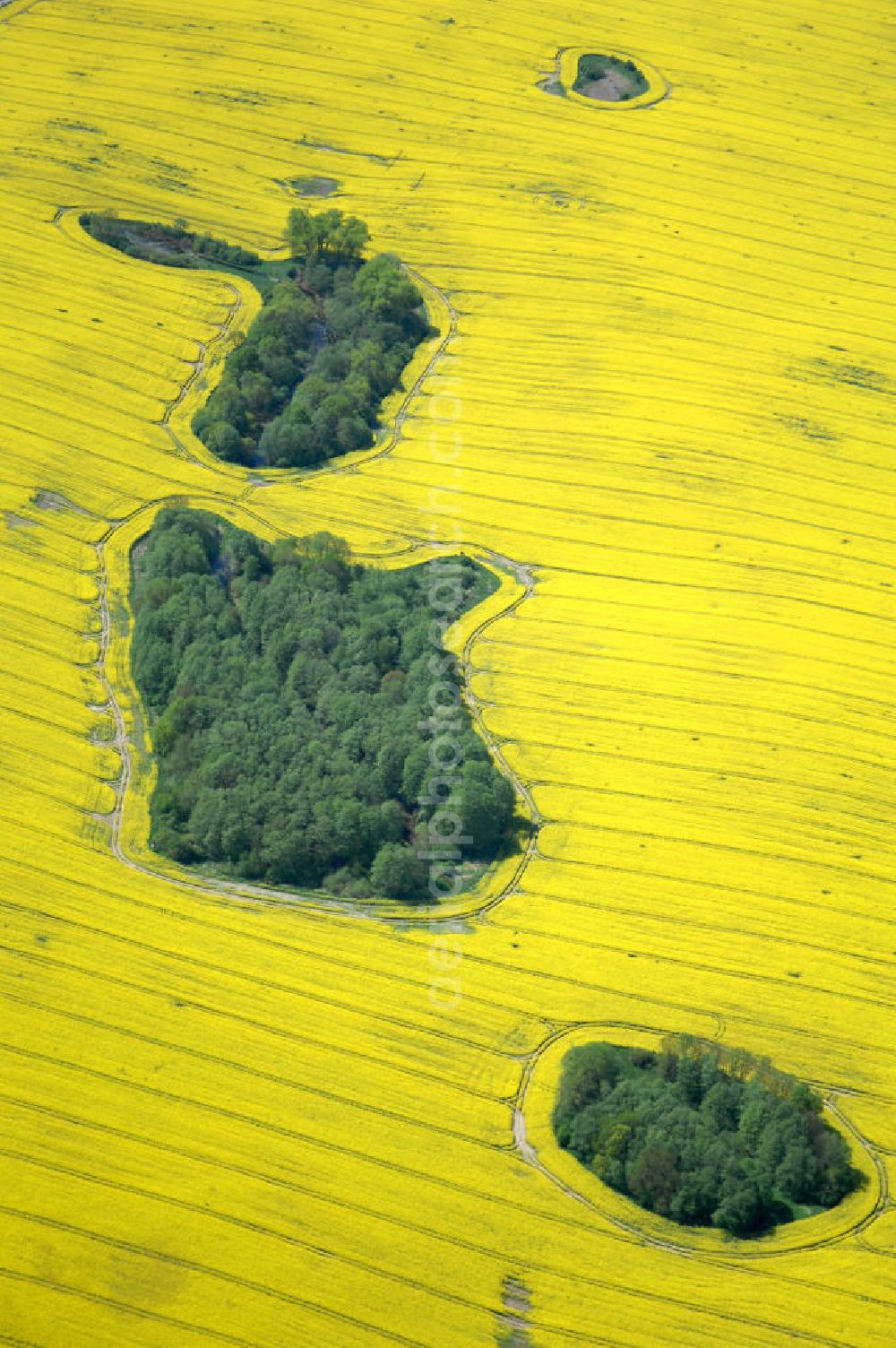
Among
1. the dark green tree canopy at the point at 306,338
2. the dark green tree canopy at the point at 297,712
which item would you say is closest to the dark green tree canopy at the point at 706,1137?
the dark green tree canopy at the point at 297,712

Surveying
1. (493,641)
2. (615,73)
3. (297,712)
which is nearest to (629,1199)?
(297,712)

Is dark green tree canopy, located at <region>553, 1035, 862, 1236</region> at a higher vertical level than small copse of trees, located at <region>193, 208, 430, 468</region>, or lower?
lower

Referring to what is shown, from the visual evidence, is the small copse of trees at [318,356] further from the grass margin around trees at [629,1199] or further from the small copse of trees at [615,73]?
the grass margin around trees at [629,1199]

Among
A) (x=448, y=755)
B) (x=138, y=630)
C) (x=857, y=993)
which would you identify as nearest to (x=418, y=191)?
(x=138, y=630)

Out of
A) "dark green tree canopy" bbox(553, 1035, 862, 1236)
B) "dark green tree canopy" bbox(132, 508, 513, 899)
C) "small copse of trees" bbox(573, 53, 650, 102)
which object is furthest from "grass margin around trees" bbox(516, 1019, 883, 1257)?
"small copse of trees" bbox(573, 53, 650, 102)

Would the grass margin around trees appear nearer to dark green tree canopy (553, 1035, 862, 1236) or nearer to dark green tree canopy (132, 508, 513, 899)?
dark green tree canopy (553, 1035, 862, 1236)

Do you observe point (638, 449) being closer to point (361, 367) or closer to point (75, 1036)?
point (361, 367)
